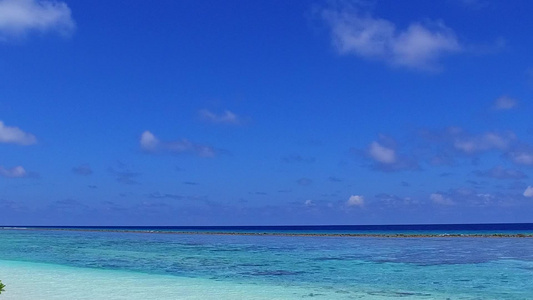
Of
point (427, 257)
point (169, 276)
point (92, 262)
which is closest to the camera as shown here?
point (169, 276)

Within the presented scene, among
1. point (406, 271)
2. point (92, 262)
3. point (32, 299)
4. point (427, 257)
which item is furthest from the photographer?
point (427, 257)

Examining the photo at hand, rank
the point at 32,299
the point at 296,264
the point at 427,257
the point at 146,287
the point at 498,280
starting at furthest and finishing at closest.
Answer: the point at 427,257
the point at 296,264
the point at 498,280
the point at 146,287
the point at 32,299

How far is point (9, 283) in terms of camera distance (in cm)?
1848

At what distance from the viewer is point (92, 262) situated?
27.8 m

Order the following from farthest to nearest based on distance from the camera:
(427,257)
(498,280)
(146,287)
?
1. (427,257)
2. (498,280)
3. (146,287)

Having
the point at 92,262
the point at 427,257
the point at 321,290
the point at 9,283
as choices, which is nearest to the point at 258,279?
the point at 321,290

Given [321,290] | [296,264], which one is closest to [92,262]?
[296,264]

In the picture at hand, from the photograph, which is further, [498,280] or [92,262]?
[92,262]

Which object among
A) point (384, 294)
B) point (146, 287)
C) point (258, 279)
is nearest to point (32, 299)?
point (146, 287)

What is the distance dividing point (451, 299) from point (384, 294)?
2.00 meters

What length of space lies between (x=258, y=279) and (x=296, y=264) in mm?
6507

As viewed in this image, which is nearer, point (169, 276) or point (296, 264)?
point (169, 276)

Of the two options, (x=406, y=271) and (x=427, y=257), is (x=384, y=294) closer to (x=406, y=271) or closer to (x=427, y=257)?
(x=406, y=271)

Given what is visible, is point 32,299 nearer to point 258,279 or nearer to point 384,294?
point 258,279
